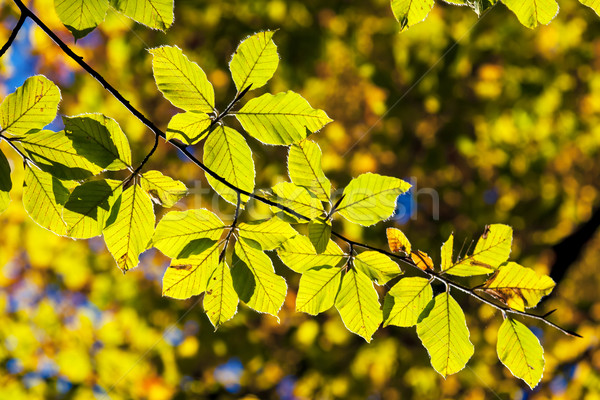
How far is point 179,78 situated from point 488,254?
2.32 ft

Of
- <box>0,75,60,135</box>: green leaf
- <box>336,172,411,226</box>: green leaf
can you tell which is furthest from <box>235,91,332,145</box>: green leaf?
<box>0,75,60,135</box>: green leaf

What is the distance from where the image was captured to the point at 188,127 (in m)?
0.83

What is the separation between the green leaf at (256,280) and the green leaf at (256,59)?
12.5 inches

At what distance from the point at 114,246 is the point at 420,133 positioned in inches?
155

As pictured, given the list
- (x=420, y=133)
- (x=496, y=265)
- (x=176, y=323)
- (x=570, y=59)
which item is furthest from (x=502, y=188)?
(x=496, y=265)

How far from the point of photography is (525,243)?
4.39 meters

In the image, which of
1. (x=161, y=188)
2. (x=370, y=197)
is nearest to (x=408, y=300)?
(x=370, y=197)

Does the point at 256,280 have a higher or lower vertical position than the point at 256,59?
lower

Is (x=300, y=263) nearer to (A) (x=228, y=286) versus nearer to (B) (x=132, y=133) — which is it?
(A) (x=228, y=286)

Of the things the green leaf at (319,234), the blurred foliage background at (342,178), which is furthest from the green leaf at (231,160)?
the blurred foliage background at (342,178)

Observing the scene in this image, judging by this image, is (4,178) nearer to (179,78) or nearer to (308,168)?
(179,78)

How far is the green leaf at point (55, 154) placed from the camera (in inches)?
32.3

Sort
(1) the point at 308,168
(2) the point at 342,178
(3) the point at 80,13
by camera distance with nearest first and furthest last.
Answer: (3) the point at 80,13 → (1) the point at 308,168 → (2) the point at 342,178

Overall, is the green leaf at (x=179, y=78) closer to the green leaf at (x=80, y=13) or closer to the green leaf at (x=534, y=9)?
the green leaf at (x=80, y=13)
